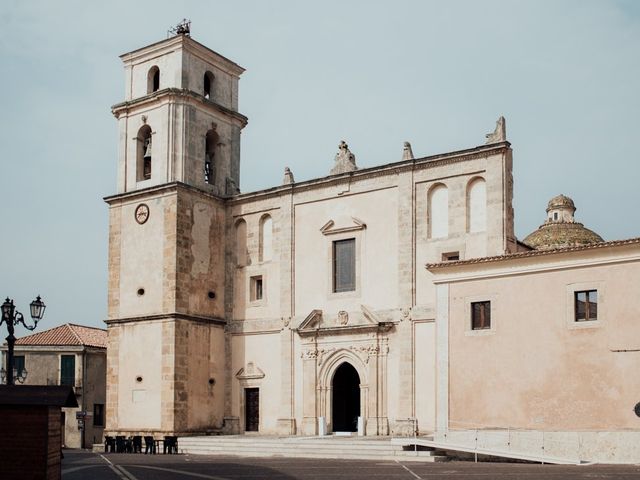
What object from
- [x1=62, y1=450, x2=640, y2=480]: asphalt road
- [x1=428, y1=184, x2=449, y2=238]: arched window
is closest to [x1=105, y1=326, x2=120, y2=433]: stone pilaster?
[x1=62, y1=450, x2=640, y2=480]: asphalt road

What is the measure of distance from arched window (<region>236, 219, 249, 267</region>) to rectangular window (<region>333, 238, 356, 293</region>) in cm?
415

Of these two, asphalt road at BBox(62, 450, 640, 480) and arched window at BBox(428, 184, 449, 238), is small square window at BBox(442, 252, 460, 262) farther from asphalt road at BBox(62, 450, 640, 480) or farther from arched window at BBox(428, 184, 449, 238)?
asphalt road at BBox(62, 450, 640, 480)

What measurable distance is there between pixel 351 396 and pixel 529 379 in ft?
32.0

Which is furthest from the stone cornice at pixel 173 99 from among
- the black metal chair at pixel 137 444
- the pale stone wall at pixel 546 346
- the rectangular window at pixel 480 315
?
the rectangular window at pixel 480 315

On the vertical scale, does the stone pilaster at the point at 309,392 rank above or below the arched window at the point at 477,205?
below

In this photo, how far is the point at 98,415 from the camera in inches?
1875

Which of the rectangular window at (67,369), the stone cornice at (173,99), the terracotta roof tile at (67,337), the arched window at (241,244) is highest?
the stone cornice at (173,99)

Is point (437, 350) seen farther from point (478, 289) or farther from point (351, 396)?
point (351, 396)

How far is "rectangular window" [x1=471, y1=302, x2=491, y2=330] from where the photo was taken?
26.6 meters

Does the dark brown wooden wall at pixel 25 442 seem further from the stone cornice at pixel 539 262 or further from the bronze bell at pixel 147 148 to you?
the bronze bell at pixel 147 148

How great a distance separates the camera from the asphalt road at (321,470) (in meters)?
19.4

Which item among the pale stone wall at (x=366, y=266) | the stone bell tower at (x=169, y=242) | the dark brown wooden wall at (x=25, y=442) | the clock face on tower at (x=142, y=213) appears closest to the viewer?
the dark brown wooden wall at (x=25, y=442)

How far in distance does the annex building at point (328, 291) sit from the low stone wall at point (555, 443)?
0.83 feet

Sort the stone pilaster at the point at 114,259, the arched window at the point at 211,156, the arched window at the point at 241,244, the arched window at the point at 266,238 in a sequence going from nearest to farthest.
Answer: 1. the arched window at the point at 266,238
2. the stone pilaster at the point at 114,259
3. the arched window at the point at 241,244
4. the arched window at the point at 211,156
